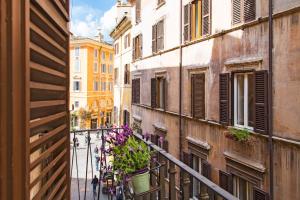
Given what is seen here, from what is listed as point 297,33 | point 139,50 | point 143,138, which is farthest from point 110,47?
point 143,138

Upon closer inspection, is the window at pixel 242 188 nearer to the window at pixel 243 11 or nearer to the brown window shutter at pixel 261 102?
the brown window shutter at pixel 261 102

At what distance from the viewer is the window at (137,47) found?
21.2m

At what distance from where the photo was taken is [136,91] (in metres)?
22.3

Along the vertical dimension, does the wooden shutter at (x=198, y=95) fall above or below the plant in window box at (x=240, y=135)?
above

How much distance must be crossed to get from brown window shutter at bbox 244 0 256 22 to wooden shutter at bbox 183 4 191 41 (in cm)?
382

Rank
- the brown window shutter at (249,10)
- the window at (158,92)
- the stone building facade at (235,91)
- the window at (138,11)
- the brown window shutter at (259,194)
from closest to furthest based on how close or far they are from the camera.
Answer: the stone building facade at (235,91) → the brown window shutter at (259,194) → the brown window shutter at (249,10) → the window at (158,92) → the window at (138,11)

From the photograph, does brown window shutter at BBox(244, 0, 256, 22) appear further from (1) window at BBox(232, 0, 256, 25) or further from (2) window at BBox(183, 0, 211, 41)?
(2) window at BBox(183, 0, 211, 41)

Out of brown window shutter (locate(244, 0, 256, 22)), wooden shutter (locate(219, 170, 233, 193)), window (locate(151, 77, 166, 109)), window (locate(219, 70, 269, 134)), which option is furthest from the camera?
window (locate(151, 77, 166, 109))

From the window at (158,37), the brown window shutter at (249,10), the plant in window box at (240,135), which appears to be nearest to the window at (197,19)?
the brown window shutter at (249,10)

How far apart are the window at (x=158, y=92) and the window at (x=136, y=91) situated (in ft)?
12.0

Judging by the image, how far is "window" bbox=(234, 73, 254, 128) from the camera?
971cm

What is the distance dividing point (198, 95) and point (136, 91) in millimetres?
9953

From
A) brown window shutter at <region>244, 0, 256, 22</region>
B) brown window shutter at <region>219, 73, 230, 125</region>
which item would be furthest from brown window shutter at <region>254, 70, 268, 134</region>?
brown window shutter at <region>244, 0, 256, 22</region>

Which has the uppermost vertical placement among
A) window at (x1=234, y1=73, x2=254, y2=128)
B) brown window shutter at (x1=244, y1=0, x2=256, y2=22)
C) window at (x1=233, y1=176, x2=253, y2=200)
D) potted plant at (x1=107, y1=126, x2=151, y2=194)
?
brown window shutter at (x1=244, y1=0, x2=256, y2=22)
